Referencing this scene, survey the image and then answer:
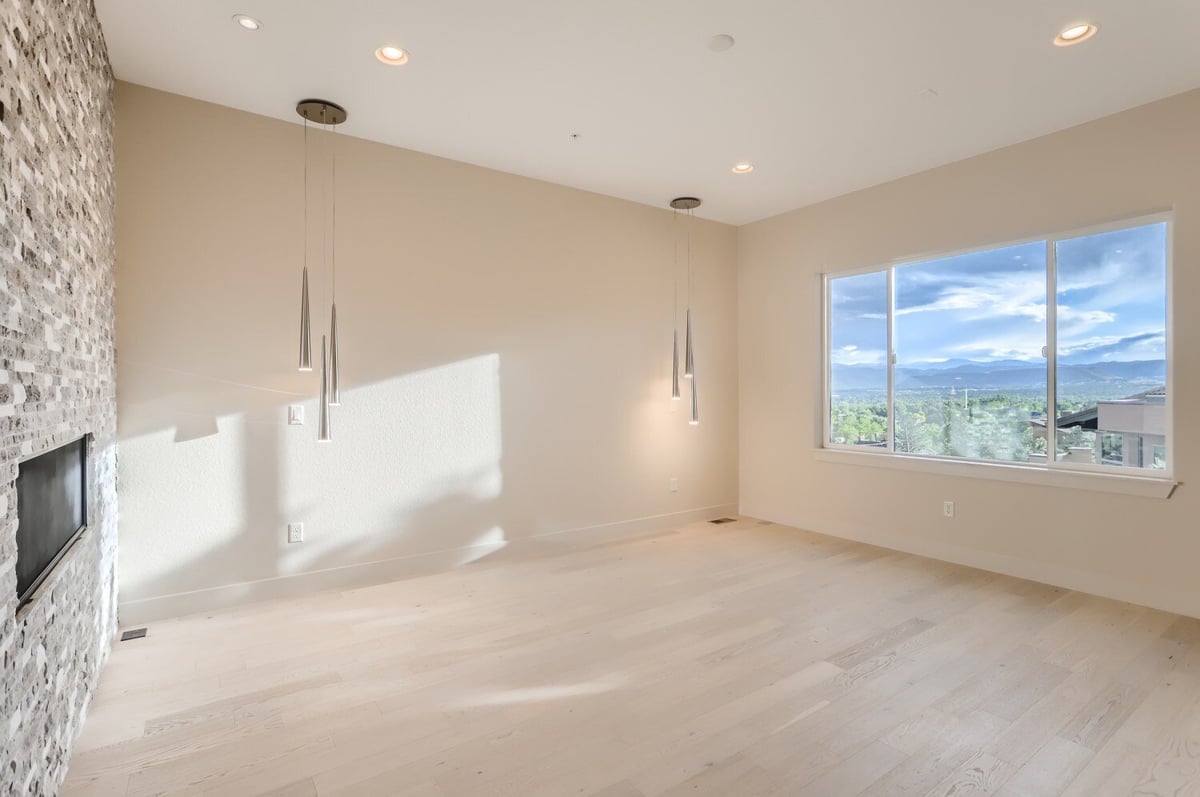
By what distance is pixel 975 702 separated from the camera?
2.32 meters

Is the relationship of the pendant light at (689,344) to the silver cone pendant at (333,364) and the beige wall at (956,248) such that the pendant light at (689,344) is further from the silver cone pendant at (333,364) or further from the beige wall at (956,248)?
the silver cone pendant at (333,364)

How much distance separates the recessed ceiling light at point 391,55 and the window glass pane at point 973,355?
12.3ft

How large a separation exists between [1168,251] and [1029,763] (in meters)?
2.98

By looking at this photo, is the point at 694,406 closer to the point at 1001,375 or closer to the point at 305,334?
the point at 1001,375

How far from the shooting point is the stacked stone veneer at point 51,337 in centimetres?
142

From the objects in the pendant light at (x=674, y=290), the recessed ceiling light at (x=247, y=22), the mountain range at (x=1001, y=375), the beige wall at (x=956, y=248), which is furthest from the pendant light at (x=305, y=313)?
the mountain range at (x=1001, y=375)

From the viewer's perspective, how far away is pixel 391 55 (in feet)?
9.23

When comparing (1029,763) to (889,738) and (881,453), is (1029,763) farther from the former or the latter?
(881,453)

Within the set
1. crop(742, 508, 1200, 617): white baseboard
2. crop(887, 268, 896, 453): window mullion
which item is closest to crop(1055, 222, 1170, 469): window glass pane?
crop(742, 508, 1200, 617): white baseboard

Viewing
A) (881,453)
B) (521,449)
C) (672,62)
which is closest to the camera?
(672,62)

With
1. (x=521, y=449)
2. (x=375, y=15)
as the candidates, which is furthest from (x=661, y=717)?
(x=375, y=15)

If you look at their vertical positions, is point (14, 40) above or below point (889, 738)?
above

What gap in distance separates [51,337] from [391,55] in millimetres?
1876

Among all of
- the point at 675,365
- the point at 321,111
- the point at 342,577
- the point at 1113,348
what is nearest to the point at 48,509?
the point at 342,577
